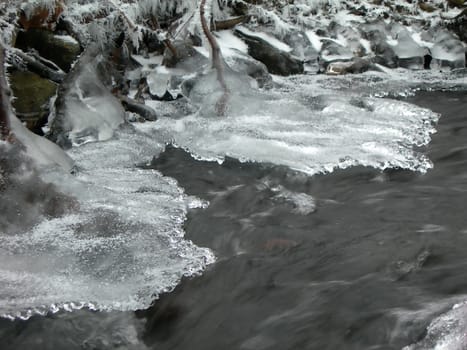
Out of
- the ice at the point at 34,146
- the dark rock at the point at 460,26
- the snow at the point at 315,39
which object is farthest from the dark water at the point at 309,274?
the dark rock at the point at 460,26

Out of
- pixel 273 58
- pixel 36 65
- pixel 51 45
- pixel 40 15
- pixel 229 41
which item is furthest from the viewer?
pixel 229 41

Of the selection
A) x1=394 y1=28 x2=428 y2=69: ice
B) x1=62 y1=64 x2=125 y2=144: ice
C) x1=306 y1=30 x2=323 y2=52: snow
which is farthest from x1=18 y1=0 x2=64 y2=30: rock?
x1=394 y1=28 x2=428 y2=69: ice

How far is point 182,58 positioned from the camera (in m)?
8.42

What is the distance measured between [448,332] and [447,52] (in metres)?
8.51

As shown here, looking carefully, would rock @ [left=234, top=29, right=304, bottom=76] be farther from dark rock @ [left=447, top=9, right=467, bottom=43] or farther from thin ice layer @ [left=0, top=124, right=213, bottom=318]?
thin ice layer @ [left=0, top=124, right=213, bottom=318]

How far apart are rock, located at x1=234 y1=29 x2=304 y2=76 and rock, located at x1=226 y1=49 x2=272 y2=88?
71cm

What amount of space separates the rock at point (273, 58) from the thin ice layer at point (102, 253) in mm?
5215

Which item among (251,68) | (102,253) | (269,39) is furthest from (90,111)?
(269,39)

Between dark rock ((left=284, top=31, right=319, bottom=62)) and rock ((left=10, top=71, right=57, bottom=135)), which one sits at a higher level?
dark rock ((left=284, top=31, right=319, bottom=62))

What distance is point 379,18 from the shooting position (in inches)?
427

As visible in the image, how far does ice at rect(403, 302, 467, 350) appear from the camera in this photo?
2.29 meters

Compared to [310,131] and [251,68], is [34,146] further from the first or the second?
[251,68]

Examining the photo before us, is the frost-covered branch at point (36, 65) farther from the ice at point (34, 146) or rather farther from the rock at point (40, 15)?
the ice at point (34, 146)

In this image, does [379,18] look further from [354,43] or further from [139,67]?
[139,67]
